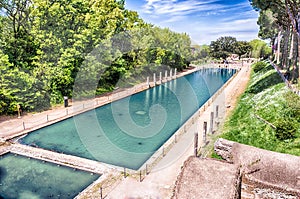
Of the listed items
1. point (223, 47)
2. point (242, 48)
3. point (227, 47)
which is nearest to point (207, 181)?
point (223, 47)

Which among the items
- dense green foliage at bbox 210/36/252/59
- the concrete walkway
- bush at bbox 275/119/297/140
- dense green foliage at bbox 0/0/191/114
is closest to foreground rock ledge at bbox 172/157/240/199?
the concrete walkway

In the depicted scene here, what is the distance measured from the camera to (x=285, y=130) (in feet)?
50.3

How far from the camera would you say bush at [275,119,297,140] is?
15195 mm

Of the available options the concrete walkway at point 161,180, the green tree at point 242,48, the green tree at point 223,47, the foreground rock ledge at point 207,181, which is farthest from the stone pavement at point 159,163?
the green tree at point 242,48

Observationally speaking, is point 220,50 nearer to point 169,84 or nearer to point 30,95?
point 169,84

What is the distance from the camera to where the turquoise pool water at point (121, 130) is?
56.5 ft

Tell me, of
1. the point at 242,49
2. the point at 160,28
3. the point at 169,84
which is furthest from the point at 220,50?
the point at 169,84

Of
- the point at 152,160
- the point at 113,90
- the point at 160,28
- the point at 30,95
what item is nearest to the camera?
the point at 152,160

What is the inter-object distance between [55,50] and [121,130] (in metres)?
11.2

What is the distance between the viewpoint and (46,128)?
67.7 ft

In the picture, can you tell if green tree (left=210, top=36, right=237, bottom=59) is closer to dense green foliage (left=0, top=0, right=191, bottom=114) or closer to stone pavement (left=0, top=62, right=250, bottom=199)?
dense green foliage (left=0, top=0, right=191, bottom=114)

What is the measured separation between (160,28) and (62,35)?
1174 inches

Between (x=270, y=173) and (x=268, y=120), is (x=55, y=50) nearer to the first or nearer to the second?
(x=268, y=120)

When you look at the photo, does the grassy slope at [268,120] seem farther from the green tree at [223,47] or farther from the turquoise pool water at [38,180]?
the green tree at [223,47]
